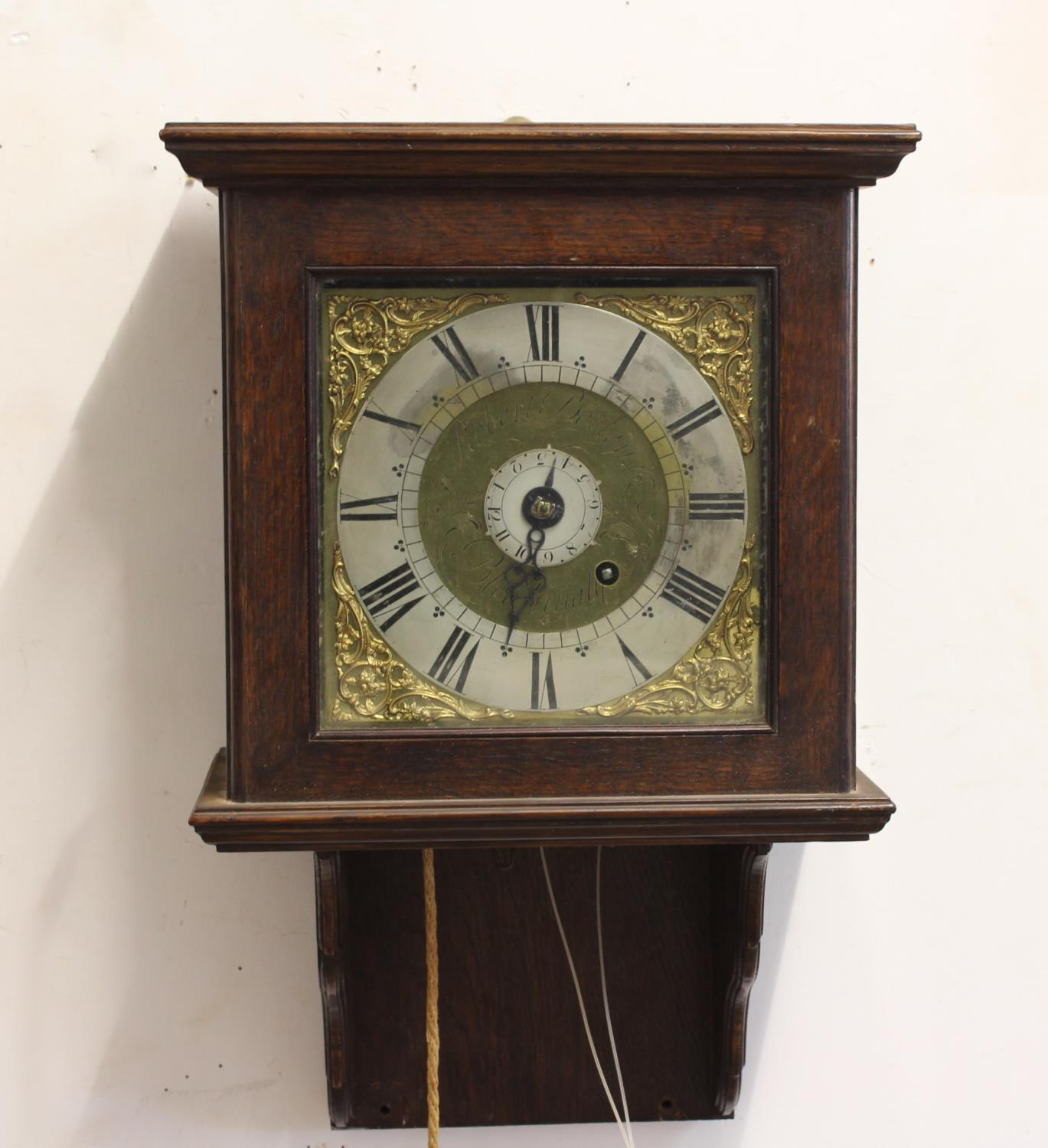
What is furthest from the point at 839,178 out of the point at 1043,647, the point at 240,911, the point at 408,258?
the point at 240,911

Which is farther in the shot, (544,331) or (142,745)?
(142,745)

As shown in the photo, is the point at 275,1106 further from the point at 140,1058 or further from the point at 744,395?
the point at 744,395

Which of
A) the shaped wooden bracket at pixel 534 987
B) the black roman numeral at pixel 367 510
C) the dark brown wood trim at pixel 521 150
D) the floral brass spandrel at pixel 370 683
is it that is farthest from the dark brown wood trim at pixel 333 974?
the dark brown wood trim at pixel 521 150

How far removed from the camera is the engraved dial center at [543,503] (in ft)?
2.33

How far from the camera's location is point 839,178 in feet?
2.25

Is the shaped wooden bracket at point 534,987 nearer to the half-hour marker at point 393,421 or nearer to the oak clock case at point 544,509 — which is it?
the oak clock case at point 544,509

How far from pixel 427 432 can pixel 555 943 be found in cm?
42

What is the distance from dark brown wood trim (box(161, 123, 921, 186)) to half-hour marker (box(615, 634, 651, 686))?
0.96ft

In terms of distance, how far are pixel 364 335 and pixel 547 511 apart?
16 centimetres

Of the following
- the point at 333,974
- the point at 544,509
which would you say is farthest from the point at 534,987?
the point at 544,509

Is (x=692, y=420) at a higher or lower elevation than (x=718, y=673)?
higher

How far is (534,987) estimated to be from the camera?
87 cm

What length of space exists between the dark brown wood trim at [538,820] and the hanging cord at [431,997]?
0.31 ft

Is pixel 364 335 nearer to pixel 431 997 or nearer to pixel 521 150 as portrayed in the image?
pixel 521 150
